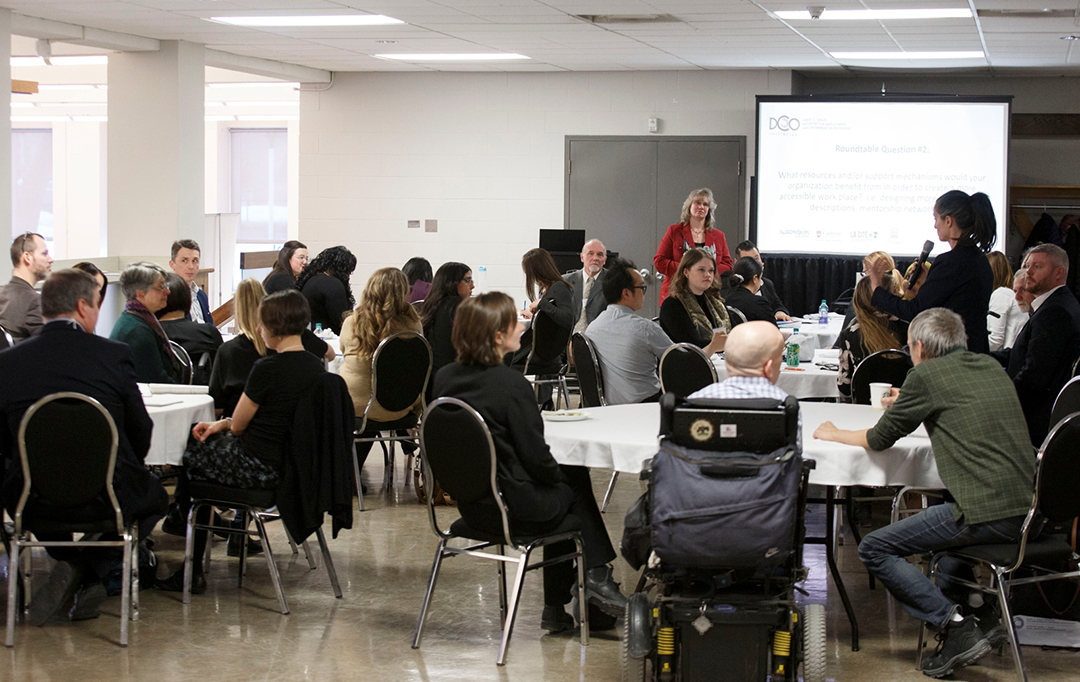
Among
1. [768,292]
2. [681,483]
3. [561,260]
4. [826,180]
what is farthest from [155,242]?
[681,483]

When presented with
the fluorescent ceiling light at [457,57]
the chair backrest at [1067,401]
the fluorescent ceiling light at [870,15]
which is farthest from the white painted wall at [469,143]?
the chair backrest at [1067,401]

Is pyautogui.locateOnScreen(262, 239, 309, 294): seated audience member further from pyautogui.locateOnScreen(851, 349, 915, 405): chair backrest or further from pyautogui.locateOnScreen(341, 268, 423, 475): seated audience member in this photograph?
pyautogui.locateOnScreen(851, 349, 915, 405): chair backrest

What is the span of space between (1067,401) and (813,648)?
165 cm

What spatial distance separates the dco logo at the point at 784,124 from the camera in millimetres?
10984

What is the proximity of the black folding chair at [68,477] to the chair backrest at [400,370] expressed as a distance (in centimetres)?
182

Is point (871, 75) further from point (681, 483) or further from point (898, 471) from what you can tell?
point (681, 483)

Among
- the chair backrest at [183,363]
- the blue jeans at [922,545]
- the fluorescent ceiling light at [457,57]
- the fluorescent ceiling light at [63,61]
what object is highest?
the fluorescent ceiling light at [63,61]

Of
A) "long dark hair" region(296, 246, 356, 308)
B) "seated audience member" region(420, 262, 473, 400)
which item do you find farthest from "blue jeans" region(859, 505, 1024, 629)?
"long dark hair" region(296, 246, 356, 308)

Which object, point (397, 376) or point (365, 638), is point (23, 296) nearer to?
point (397, 376)

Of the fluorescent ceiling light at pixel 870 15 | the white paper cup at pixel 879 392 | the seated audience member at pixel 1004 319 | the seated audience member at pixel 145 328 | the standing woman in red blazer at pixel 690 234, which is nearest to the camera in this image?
the white paper cup at pixel 879 392

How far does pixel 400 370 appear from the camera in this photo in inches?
216

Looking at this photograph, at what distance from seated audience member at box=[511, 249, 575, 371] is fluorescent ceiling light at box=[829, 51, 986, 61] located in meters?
4.18

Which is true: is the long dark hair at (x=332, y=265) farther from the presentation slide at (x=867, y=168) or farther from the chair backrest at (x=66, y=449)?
the presentation slide at (x=867, y=168)

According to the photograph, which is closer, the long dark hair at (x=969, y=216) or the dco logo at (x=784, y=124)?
the long dark hair at (x=969, y=216)
